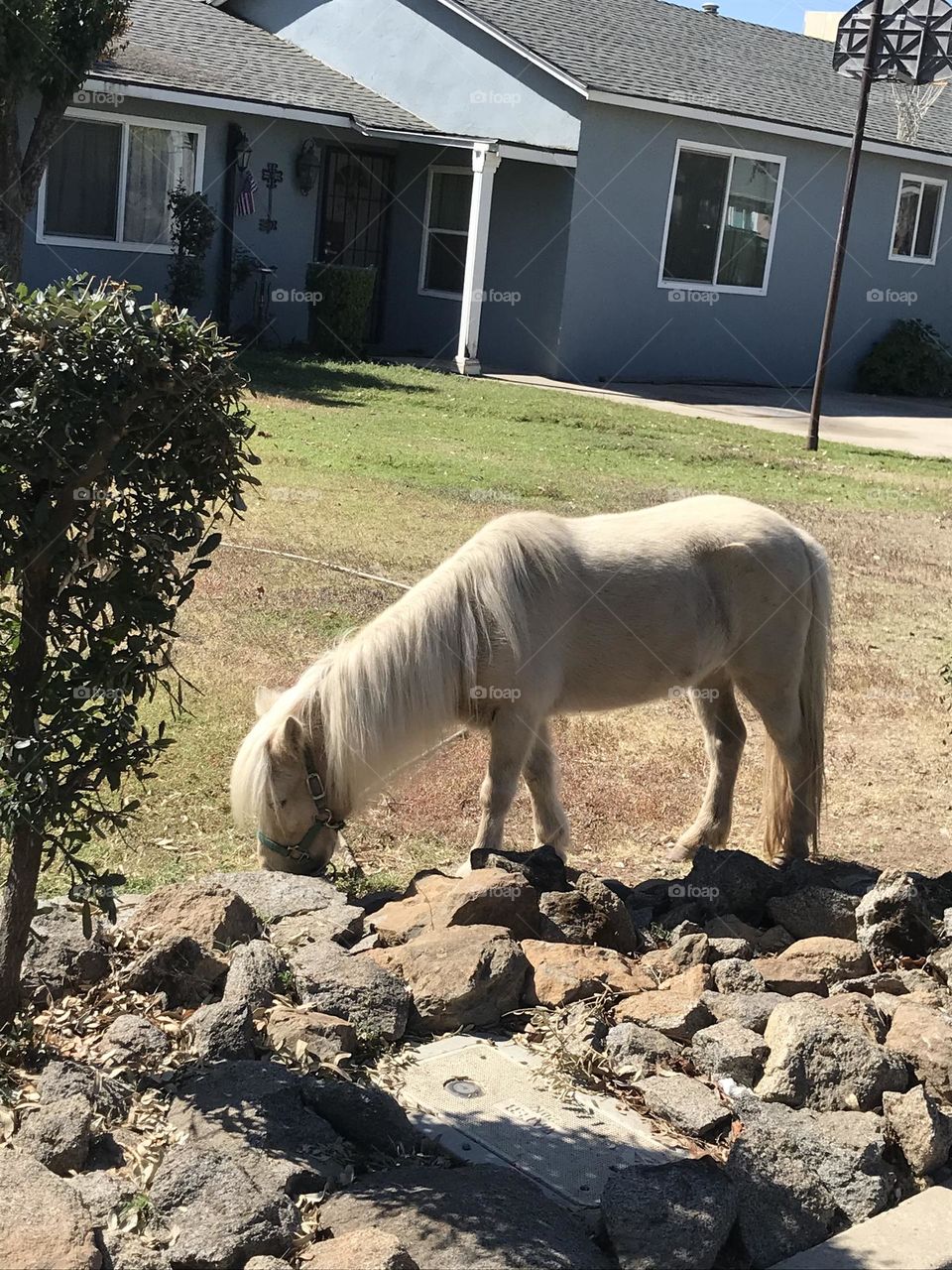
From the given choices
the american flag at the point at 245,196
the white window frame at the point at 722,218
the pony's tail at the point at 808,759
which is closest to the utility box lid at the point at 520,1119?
the pony's tail at the point at 808,759

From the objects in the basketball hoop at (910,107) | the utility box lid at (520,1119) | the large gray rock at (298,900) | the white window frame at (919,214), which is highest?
the basketball hoop at (910,107)

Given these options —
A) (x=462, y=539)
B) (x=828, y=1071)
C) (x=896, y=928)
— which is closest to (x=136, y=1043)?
(x=828, y=1071)

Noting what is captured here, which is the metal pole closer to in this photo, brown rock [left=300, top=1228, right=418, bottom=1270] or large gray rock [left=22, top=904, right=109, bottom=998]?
large gray rock [left=22, top=904, right=109, bottom=998]

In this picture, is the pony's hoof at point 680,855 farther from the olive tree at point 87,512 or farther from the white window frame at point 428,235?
the white window frame at point 428,235

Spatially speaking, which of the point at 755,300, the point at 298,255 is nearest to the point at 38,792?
the point at 298,255

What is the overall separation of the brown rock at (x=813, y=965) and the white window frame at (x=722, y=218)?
19.2 metres

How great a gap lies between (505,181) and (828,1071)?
66.0ft

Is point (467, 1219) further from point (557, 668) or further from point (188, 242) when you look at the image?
point (188, 242)

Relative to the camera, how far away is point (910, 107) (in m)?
26.0

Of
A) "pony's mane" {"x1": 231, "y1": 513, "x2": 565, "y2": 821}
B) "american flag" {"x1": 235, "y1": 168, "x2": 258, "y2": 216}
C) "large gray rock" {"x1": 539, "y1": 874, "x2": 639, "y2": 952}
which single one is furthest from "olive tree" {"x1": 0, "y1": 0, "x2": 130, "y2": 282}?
"large gray rock" {"x1": 539, "y1": 874, "x2": 639, "y2": 952}

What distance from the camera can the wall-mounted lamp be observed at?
2103cm

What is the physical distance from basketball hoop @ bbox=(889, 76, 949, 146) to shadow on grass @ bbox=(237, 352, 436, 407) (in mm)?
11725

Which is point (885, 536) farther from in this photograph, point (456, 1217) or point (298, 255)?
point (298, 255)

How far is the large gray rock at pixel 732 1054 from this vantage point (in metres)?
3.80
